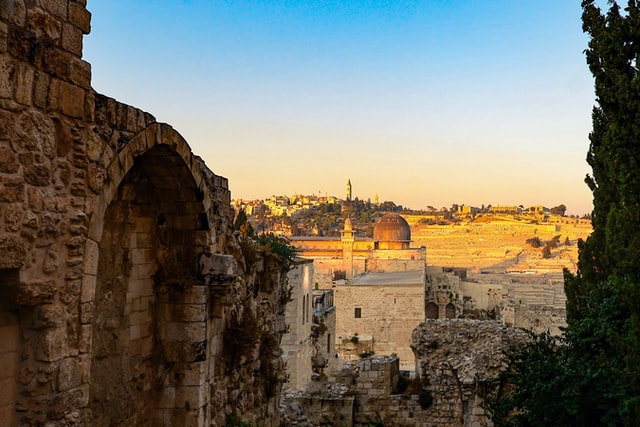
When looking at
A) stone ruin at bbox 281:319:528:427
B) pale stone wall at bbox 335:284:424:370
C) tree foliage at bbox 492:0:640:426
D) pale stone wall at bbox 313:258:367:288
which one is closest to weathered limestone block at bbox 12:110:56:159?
tree foliage at bbox 492:0:640:426

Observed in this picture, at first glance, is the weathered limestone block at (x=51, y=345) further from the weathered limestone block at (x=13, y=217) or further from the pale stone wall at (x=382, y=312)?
the pale stone wall at (x=382, y=312)

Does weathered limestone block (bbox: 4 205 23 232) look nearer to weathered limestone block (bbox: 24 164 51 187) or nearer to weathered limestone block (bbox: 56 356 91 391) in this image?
weathered limestone block (bbox: 24 164 51 187)

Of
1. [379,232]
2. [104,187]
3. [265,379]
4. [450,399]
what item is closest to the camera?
[104,187]

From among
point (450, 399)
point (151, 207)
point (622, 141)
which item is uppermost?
point (622, 141)

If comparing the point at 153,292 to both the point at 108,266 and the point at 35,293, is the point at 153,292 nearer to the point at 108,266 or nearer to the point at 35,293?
the point at 108,266

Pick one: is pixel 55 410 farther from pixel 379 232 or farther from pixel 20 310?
pixel 379 232

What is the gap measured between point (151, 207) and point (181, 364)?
1.71 m

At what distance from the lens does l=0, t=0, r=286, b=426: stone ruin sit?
3729 mm

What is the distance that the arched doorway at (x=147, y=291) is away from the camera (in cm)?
564

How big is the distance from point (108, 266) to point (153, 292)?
0.88m

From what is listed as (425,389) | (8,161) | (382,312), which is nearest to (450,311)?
(382,312)

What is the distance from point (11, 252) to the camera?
356cm

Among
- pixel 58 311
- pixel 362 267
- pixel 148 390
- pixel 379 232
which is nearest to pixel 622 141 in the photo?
pixel 58 311

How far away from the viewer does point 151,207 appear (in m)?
6.38
